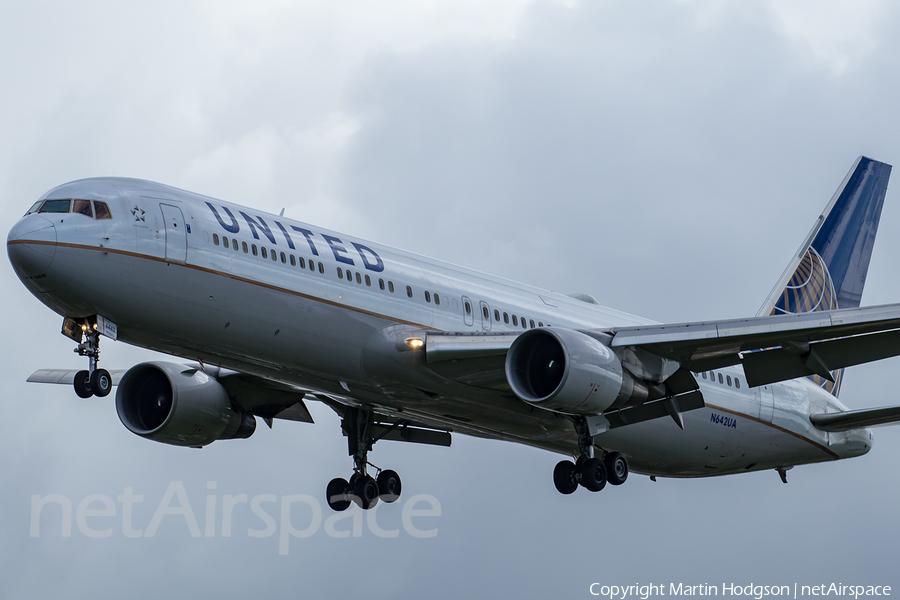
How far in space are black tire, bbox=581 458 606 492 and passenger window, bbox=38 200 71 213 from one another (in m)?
11.6

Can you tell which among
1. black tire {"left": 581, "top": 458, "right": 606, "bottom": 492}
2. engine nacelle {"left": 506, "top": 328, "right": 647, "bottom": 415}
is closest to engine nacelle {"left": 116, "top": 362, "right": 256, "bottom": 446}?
engine nacelle {"left": 506, "top": 328, "right": 647, "bottom": 415}

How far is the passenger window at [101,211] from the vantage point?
61.2 ft

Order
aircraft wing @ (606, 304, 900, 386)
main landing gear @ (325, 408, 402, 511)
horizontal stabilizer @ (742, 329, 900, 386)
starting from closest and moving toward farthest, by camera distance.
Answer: aircraft wing @ (606, 304, 900, 386) → horizontal stabilizer @ (742, 329, 900, 386) → main landing gear @ (325, 408, 402, 511)

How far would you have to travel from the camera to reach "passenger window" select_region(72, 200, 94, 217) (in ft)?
61.1

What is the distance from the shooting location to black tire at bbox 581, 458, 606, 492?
76.3 feet

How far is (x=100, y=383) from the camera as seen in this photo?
18547 mm

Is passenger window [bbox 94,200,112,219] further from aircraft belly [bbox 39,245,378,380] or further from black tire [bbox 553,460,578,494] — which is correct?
black tire [bbox 553,460,578,494]

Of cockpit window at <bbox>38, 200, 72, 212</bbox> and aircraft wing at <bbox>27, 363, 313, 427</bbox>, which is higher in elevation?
cockpit window at <bbox>38, 200, 72, 212</bbox>

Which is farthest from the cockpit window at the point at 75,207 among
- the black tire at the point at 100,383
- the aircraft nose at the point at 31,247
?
the black tire at the point at 100,383

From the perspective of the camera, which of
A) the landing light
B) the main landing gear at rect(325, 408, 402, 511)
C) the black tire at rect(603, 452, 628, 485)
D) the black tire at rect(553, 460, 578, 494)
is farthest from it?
the main landing gear at rect(325, 408, 402, 511)

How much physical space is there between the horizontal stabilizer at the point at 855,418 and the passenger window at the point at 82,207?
17.5m

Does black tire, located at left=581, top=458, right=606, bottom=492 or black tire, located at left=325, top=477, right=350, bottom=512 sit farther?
black tire, located at left=325, top=477, right=350, bottom=512

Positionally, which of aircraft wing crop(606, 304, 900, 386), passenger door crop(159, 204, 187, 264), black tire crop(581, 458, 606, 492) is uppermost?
passenger door crop(159, 204, 187, 264)

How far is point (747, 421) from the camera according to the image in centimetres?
2722
